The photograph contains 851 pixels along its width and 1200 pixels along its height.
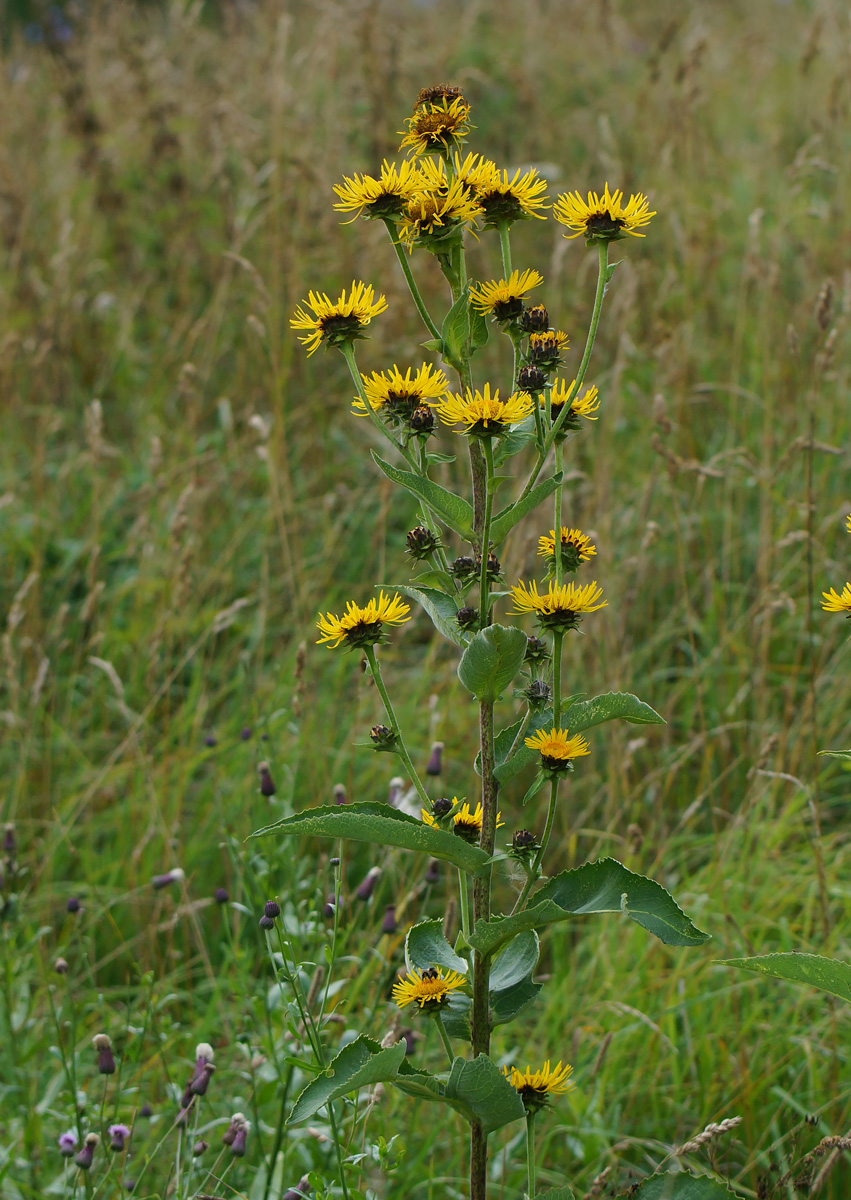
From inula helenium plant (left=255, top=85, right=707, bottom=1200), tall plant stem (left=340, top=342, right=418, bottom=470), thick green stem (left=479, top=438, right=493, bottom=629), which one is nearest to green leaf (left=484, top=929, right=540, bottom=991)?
inula helenium plant (left=255, top=85, right=707, bottom=1200)

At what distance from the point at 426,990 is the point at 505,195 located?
829mm

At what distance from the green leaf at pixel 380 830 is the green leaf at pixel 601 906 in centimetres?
7

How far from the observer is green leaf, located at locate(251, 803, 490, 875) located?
1001 millimetres

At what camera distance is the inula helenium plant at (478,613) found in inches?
40.9

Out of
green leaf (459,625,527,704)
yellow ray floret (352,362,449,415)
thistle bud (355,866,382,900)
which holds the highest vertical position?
yellow ray floret (352,362,449,415)

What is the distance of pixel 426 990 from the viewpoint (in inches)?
44.7

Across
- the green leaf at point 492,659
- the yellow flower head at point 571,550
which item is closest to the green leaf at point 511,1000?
the green leaf at point 492,659

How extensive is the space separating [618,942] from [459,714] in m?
0.75

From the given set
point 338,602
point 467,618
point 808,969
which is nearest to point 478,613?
point 467,618

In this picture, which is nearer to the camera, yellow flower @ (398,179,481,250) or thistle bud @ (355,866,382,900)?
yellow flower @ (398,179,481,250)

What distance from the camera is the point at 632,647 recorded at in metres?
2.74

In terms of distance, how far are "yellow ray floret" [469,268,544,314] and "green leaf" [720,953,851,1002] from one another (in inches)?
26.9

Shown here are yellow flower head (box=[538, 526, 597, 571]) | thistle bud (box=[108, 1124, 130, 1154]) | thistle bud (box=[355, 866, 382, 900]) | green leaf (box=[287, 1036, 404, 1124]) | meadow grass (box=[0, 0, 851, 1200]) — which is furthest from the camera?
meadow grass (box=[0, 0, 851, 1200])

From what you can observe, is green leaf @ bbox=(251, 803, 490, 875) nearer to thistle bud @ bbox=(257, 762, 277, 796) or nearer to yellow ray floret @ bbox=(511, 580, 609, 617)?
yellow ray floret @ bbox=(511, 580, 609, 617)
